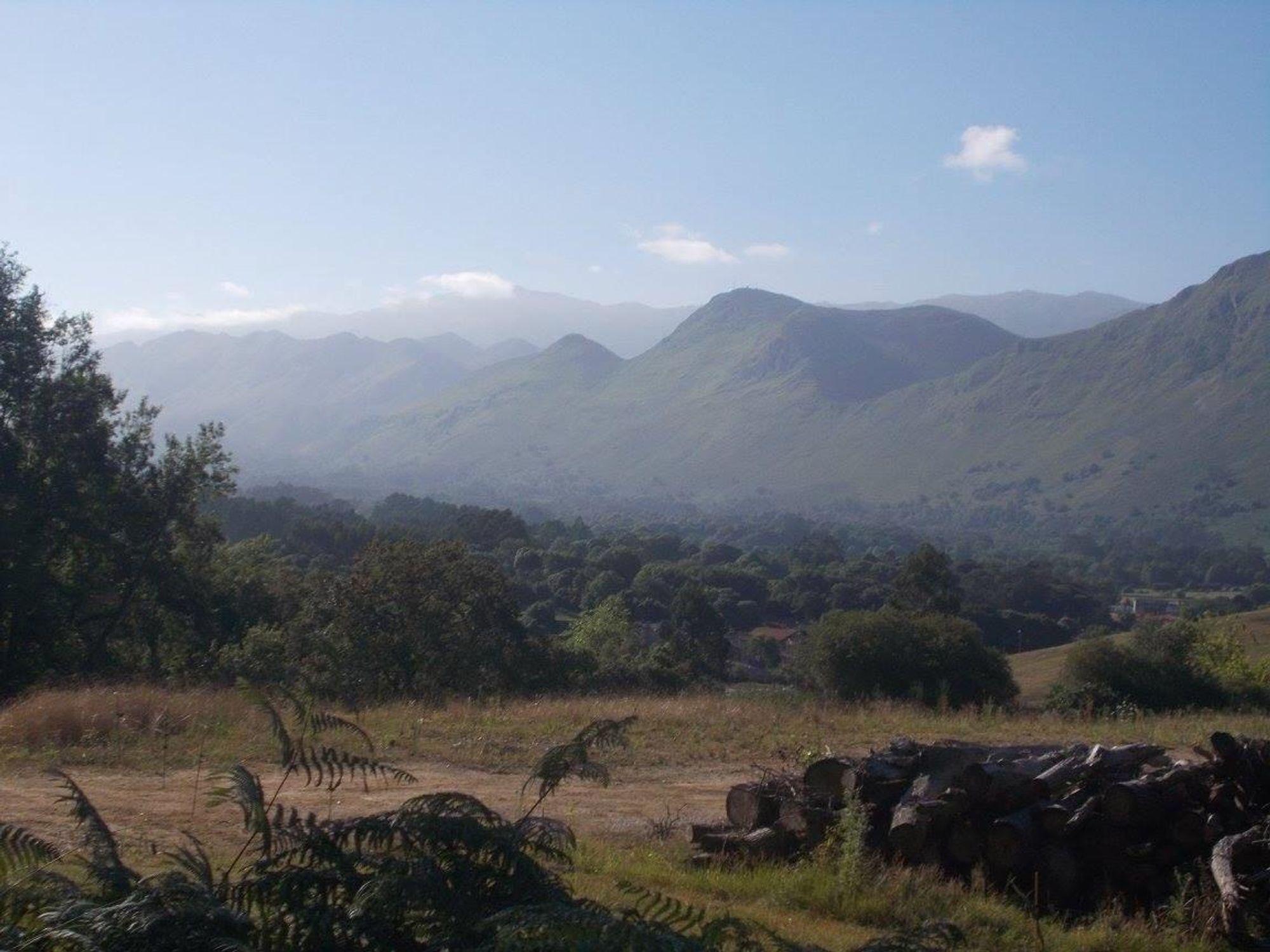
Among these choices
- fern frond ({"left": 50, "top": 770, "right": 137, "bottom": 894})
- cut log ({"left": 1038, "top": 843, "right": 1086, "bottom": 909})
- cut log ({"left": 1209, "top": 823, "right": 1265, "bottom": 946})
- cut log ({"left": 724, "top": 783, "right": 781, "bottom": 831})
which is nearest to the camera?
fern frond ({"left": 50, "top": 770, "right": 137, "bottom": 894})

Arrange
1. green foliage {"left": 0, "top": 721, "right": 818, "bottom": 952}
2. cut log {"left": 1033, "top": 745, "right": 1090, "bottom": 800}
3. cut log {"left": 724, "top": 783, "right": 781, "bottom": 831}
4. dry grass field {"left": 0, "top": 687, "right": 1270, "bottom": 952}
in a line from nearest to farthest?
green foliage {"left": 0, "top": 721, "right": 818, "bottom": 952} → dry grass field {"left": 0, "top": 687, "right": 1270, "bottom": 952} → cut log {"left": 1033, "top": 745, "right": 1090, "bottom": 800} → cut log {"left": 724, "top": 783, "right": 781, "bottom": 831}

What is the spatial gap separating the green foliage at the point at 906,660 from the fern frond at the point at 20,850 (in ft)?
72.3

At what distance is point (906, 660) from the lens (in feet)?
88.2

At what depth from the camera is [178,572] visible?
27.1 meters

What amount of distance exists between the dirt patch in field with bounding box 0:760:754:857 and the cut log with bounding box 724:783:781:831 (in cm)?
98

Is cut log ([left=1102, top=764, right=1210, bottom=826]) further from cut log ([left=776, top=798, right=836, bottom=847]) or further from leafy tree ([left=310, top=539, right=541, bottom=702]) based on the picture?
leafy tree ([left=310, top=539, right=541, bottom=702])

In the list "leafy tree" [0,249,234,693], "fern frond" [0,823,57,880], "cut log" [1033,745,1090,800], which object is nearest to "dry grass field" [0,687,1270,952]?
"cut log" [1033,745,1090,800]

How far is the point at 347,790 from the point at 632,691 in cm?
1205

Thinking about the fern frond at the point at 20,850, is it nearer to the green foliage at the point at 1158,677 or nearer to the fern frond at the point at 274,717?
the fern frond at the point at 274,717

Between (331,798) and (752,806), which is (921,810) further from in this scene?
(331,798)

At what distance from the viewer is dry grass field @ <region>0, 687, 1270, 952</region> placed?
25.0 feet

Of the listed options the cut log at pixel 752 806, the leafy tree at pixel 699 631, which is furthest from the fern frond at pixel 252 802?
the leafy tree at pixel 699 631

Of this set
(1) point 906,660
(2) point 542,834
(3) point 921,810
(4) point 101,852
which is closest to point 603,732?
(2) point 542,834

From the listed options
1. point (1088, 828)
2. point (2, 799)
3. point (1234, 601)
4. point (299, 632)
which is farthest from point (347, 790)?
point (1234, 601)
